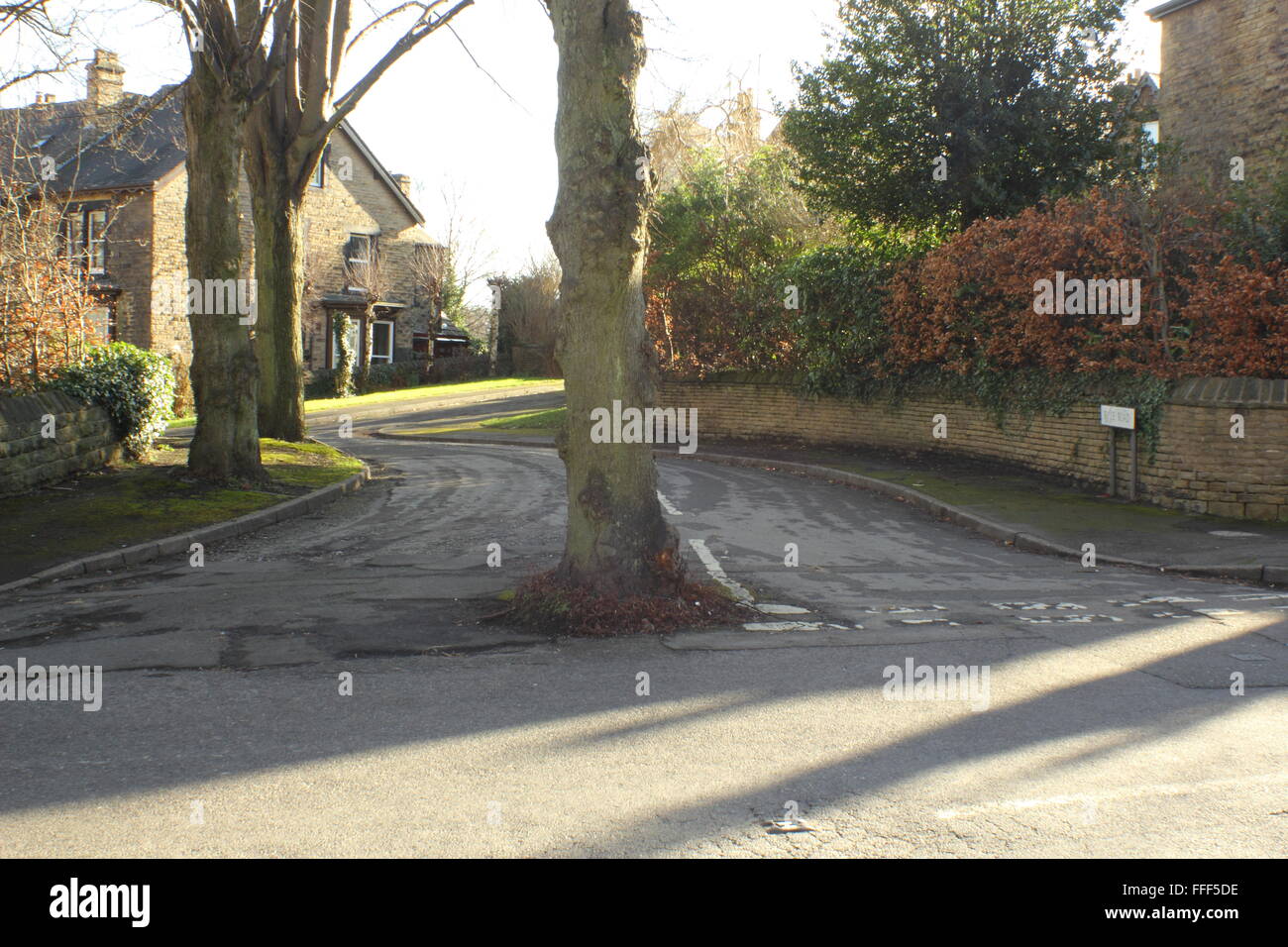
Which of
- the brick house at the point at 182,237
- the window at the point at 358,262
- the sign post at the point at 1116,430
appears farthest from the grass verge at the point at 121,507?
the window at the point at 358,262

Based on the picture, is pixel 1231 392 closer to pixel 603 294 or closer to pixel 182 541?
pixel 603 294

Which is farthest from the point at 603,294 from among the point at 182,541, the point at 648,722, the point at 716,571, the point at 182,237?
the point at 182,237

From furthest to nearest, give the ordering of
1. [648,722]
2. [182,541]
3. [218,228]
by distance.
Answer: [218,228] < [182,541] < [648,722]

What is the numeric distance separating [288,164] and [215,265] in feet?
21.9

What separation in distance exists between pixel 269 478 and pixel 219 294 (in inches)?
112

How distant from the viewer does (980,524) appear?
13102 mm

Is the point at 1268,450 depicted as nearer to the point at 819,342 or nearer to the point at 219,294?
the point at 819,342

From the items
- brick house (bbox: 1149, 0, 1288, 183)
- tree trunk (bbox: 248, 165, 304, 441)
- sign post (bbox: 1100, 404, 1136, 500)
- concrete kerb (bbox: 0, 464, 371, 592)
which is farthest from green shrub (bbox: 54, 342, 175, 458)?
brick house (bbox: 1149, 0, 1288, 183)

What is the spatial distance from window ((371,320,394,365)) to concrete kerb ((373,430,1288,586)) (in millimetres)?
29235

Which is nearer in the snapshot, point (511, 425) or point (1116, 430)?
point (1116, 430)

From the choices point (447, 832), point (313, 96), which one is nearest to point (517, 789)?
point (447, 832)

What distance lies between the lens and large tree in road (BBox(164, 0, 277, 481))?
46.2 ft

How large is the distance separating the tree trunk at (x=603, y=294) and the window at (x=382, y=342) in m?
43.5

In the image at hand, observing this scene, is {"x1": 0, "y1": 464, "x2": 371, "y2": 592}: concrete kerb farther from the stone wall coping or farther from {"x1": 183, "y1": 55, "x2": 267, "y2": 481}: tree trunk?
the stone wall coping
